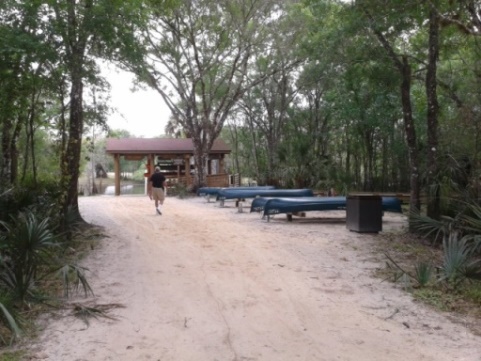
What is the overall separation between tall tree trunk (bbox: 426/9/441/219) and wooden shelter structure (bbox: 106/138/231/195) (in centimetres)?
1717

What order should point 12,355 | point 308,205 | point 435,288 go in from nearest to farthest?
point 12,355 < point 435,288 < point 308,205

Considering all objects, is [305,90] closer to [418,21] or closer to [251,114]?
[251,114]

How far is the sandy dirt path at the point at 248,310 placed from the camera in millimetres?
4109

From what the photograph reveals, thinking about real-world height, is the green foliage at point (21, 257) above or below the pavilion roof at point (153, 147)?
below

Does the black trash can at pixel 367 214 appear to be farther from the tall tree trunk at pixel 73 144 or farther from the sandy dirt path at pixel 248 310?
the tall tree trunk at pixel 73 144

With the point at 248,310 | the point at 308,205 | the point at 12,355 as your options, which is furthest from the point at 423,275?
the point at 308,205

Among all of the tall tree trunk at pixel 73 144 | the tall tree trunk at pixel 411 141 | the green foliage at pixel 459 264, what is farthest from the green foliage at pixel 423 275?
the tall tree trunk at pixel 73 144

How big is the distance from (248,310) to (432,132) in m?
7.00

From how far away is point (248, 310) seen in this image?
514 centimetres

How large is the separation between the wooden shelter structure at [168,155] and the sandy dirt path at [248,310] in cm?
1825

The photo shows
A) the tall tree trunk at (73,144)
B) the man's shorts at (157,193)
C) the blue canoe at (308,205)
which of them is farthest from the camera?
the man's shorts at (157,193)

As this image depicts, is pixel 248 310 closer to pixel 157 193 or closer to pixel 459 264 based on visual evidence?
pixel 459 264

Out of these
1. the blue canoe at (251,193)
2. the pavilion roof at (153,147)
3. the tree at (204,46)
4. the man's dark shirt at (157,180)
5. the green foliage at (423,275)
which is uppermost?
the tree at (204,46)

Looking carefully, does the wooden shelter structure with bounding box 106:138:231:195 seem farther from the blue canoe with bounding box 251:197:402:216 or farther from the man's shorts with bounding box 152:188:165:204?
the blue canoe with bounding box 251:197:402:216
